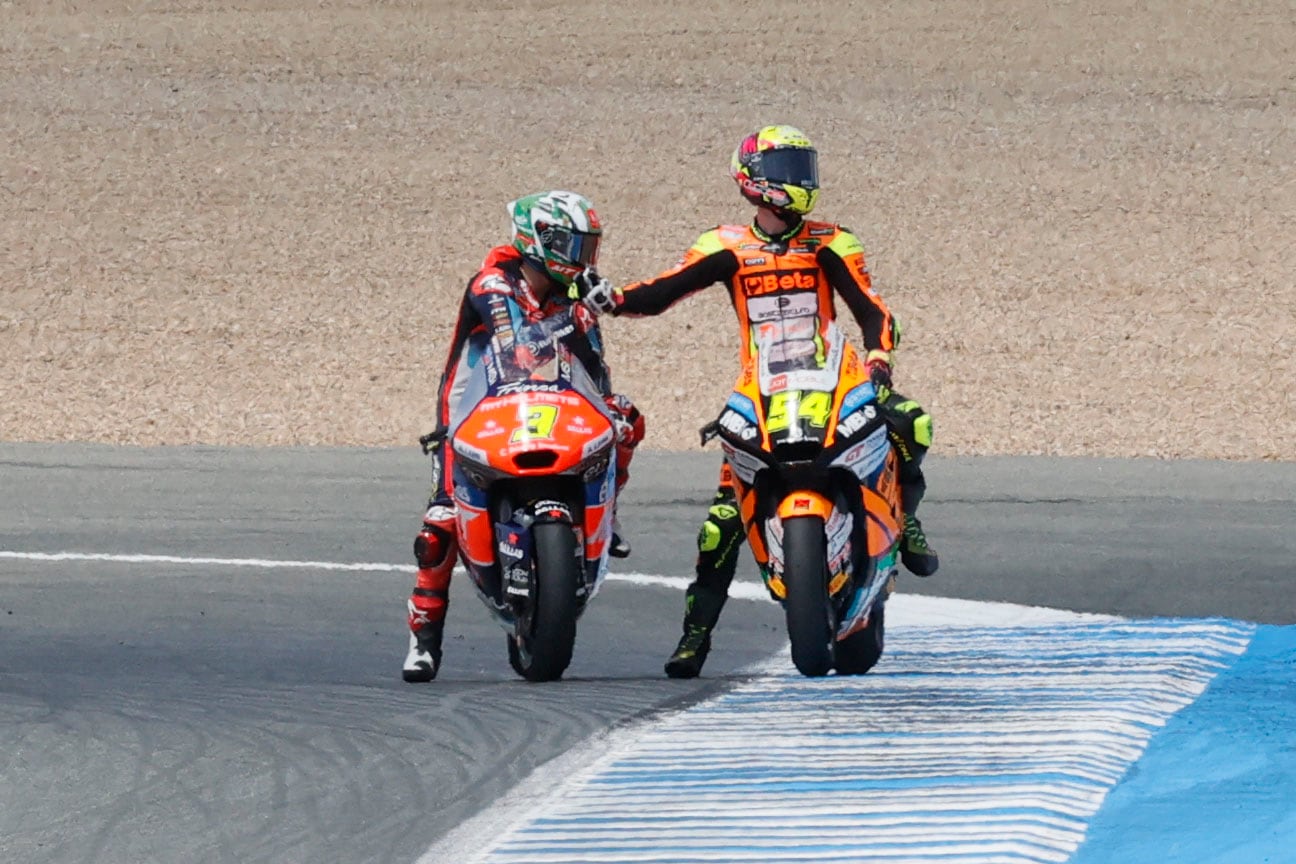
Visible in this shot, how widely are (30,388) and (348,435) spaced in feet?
13.0

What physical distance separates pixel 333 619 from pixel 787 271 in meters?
3.03

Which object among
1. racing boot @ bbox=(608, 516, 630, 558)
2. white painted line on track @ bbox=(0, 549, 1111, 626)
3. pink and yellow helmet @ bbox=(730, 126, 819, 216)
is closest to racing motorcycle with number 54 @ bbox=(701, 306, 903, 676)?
pink and yellow helmet @ bbox=(730, 126, 819, 216)

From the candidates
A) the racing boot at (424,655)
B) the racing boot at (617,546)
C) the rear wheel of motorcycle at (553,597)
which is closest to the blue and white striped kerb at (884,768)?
the rear wheel of motorcycle at (553,597)

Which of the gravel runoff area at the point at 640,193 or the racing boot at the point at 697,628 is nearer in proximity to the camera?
the racing boot at the point at 697,628

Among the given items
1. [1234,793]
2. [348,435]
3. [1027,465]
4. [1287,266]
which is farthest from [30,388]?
[1234,793]

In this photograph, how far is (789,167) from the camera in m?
7.62

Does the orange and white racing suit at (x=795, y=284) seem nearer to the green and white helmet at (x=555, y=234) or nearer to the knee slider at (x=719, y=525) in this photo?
the knee slider at (x=719, y=525)

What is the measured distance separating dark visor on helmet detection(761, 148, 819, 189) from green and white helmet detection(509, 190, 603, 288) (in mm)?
623

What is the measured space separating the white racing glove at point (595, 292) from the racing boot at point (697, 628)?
117 centimetres

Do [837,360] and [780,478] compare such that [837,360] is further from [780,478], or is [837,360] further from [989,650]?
[989,650]

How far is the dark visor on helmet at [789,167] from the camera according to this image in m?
7.61

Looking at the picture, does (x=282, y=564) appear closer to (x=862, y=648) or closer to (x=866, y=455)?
(x=862, y=648)

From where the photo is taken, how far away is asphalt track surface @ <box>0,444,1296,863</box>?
5.15 m

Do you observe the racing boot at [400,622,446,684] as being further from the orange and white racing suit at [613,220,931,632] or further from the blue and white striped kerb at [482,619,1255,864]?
the blue and white striped kerb at [482,619,1255,864]
